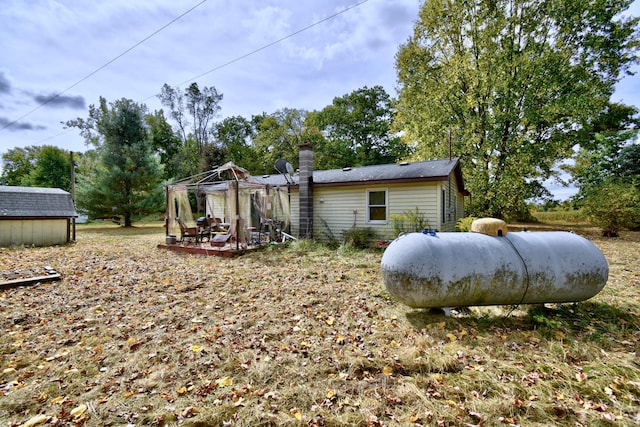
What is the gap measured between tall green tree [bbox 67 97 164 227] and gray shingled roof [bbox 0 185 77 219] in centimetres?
852

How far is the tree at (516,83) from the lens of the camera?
15305 millimetres

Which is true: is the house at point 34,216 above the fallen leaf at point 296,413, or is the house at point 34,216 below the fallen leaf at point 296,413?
above

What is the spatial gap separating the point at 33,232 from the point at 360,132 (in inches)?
1036

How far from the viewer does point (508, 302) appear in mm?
4355

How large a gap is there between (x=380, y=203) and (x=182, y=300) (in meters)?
8.38

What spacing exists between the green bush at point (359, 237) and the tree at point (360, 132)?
18.7 metres

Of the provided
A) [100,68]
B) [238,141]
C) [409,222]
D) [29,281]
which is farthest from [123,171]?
[409,222]

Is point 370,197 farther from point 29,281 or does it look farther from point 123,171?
point 123,171

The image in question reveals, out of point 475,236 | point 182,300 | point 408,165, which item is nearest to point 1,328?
point 182,300

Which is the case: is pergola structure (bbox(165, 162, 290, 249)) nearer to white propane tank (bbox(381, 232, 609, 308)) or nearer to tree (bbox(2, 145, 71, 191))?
white propane tank (bbox(381, 232, 609, 308))

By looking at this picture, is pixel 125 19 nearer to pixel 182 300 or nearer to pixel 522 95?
pixel 182 300

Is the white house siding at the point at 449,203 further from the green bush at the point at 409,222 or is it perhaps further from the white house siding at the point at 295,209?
the white house siding at the point at 295,209

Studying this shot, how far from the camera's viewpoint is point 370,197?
39.6 ft

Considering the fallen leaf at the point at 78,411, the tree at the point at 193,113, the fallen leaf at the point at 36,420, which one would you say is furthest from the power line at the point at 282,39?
the tree at the point at 193,113
